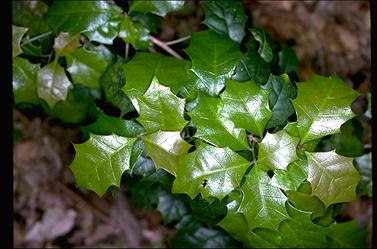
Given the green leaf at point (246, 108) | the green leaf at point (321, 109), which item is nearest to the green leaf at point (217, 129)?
the green leaf at point (246, 108)

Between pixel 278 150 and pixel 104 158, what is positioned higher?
pixel 278 150

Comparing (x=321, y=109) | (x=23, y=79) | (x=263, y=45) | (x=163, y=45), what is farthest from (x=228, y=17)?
(x=23, y=79)

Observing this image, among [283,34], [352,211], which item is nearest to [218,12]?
[283,34]

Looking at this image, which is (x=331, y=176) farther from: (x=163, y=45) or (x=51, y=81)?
(x=51, y=81)

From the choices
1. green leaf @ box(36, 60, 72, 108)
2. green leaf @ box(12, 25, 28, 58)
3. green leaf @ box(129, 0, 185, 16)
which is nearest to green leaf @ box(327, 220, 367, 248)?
green leaf @ box(129, 0, 185, 16)

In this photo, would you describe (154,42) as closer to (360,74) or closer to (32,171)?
(360,74)

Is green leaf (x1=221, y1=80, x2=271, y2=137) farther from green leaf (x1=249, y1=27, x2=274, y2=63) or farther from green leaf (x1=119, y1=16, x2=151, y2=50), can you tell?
green leaf (x1=119, y1=16, x2=151, y2=50)

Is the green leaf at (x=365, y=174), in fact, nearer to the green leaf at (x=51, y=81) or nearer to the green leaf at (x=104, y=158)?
the green leaf at (x=104, y=158)
